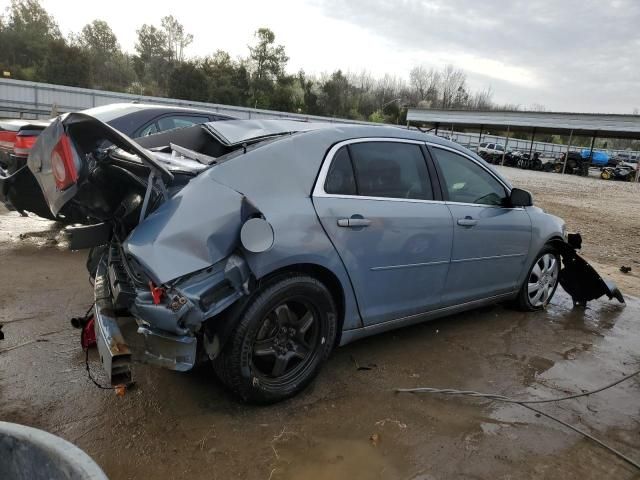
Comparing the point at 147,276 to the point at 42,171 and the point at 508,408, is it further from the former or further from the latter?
the point at 508,408

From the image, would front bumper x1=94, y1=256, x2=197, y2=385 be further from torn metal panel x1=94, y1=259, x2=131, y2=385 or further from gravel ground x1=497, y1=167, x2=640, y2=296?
gravel ground x1=497, y1=167, x2=640, y2=296

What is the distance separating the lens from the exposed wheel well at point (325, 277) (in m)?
2.82

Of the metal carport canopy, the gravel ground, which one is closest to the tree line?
the metal carport canopy

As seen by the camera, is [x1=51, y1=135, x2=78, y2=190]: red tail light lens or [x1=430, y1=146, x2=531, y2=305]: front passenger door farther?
[x1=430, y1=146, x2=531, y2=305]: front passenger door

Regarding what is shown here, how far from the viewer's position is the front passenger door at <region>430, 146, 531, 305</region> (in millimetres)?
3893

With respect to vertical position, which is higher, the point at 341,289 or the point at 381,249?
the point at 381,249

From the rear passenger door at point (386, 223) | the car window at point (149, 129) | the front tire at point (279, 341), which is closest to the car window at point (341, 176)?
the rear passenger door at point (386, 223)

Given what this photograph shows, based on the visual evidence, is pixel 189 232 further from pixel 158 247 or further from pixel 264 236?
pixel 264 236

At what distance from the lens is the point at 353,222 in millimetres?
3117

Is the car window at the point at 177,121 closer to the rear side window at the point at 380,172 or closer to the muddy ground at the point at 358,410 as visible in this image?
the muddy ground at the point at 358,410

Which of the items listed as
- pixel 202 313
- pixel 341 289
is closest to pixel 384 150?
pixel 341 289

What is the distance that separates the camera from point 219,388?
10.3 ft

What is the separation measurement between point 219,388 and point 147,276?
1.01 metres

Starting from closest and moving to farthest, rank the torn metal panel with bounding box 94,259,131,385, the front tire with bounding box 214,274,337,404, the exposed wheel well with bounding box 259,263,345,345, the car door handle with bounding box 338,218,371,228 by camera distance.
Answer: the torn metal panel with bounding box 94,259,131,385 → the front tire with bounding box 214,274,337,404 → the exposed wheel well with bounding box 259,263,345,345 → the car door handle with bounding box 338,218,371,228
